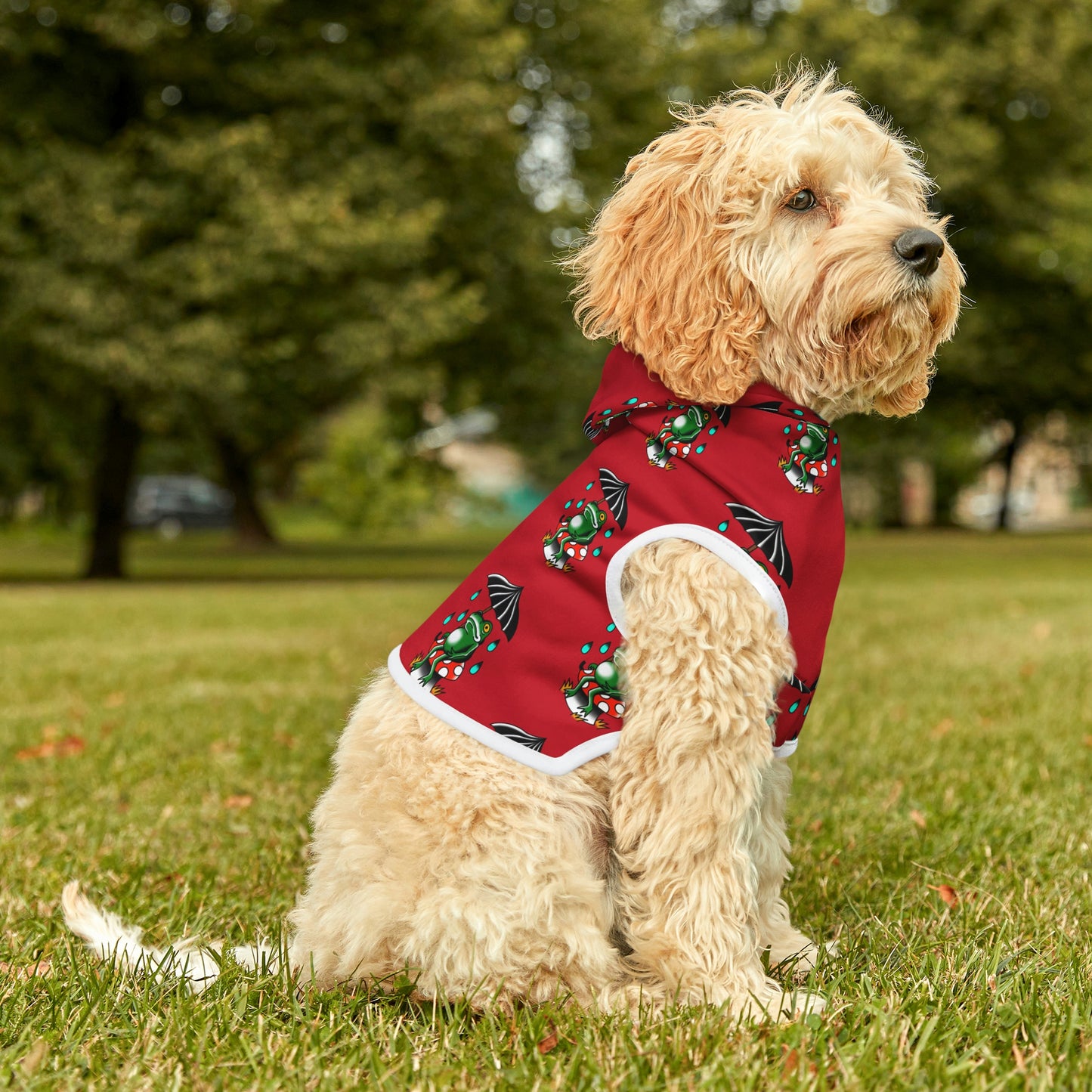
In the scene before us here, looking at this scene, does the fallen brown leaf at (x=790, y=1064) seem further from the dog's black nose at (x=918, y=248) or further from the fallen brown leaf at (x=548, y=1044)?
the dog's black nose at (x=918, y=248)

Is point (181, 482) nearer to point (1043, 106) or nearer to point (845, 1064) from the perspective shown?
point (1043, 106)

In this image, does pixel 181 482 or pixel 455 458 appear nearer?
pixel 181 482

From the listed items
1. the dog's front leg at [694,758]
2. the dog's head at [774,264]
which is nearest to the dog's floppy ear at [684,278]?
the dog's head at [774,264]

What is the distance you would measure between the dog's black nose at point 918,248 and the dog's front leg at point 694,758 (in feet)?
2.85

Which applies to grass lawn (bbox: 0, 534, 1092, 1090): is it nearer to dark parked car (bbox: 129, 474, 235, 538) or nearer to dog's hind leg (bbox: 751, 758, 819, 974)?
dog's hind leg (bbox: 751, 758, 819, 974)

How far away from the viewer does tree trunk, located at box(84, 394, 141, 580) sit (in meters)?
20.1

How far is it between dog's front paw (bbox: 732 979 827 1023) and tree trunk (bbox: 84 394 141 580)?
742 inches

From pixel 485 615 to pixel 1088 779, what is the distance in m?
3.61

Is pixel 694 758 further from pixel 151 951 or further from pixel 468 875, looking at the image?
pixel 151 951

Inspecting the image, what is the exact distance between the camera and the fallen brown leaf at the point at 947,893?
3646 millimetres

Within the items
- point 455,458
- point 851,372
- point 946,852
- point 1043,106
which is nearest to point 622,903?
point 851,372

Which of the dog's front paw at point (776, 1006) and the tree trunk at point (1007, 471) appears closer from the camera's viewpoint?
the dog's front paw at point (776, 1006)

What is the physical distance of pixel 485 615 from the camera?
290cm

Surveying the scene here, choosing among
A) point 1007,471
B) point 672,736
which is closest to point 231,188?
point 672,736
